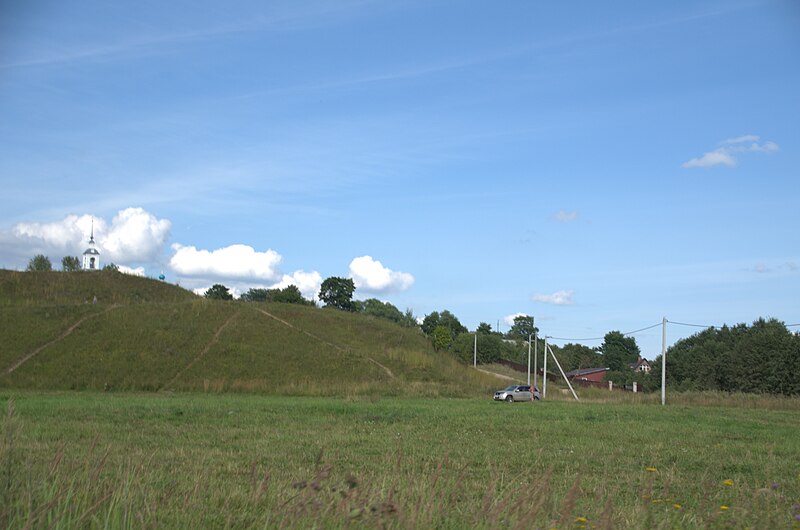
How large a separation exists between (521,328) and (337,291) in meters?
60.3

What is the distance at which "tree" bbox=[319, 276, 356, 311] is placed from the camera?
114m

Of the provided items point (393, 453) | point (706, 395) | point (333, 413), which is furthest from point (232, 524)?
point (706, 395)

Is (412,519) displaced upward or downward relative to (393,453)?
upward

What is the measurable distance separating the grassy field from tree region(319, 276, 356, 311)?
3473 inches

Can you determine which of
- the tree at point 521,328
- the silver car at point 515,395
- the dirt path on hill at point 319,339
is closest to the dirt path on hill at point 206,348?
the dirt path on hill at point 319,339

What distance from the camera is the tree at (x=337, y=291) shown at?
114062mm

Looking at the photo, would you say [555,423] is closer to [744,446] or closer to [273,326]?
[744,446]

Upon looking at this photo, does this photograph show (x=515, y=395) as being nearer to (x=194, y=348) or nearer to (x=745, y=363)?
(x=194, y=348)

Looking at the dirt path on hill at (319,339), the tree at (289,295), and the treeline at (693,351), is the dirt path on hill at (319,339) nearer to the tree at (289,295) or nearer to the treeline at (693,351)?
the treeline at (693,351)

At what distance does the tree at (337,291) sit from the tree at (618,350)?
198 ft

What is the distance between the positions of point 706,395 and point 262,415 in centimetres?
2952

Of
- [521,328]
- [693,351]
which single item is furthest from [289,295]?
[521,328]

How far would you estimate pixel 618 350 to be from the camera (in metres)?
153

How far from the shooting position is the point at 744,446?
16719mm
